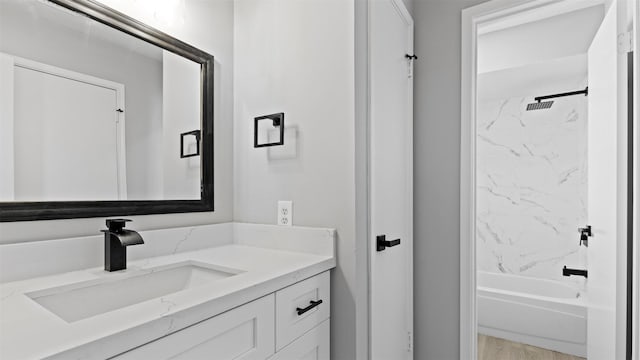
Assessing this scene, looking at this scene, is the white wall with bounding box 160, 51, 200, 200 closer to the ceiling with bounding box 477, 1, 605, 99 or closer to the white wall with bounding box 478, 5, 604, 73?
the ceiling with bounding box 477, 1, 605, 99

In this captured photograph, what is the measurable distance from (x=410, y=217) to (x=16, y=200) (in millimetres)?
1653

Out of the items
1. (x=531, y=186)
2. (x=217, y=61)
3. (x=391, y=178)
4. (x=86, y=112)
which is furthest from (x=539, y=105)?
(x=86, y=112)

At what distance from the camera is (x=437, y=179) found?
1.86m

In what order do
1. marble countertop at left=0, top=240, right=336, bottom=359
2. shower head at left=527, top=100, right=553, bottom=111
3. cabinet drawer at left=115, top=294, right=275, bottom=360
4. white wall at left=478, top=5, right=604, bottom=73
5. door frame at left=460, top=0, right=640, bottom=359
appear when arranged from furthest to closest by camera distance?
1. shower head at left=527, top=100, right=553, bottom=111
2. white wall at left=478, top=5, right=604, bottom=73
3. door frame at left=460, top=0, right=640, bottom=359
4. cabinet drawer at left=115, top=294, right=275, bottom=360
5. marble countertop at left=0, top=240, right=336, bottom=359

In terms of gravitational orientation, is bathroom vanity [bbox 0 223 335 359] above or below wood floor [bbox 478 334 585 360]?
above

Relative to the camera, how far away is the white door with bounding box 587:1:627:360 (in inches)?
53.1

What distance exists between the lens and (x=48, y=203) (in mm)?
1003

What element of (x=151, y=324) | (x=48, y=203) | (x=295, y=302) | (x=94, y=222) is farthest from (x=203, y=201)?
(x=151, y=324)

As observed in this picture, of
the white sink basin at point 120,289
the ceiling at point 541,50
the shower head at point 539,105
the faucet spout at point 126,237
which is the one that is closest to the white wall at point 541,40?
the ceiling at point 541,50

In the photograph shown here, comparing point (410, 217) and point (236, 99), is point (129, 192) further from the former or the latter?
point (410, 217)

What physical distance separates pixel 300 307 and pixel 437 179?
112 cm

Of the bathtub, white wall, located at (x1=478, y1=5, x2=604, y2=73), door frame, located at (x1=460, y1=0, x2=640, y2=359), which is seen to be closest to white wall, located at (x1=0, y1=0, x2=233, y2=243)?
door frame, located at (x1=460, y1=0, x2=640, y2=359)

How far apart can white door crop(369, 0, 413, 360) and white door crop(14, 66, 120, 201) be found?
0.96m

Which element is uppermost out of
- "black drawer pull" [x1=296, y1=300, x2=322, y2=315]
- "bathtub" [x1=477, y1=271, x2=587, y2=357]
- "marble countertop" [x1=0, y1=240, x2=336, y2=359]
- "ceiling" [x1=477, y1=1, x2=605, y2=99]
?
"ceiling" [x1=477, y1=1, x2=605, y2=99]
